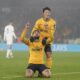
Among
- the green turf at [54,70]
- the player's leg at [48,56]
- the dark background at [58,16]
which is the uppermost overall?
the dark background at [58,16]

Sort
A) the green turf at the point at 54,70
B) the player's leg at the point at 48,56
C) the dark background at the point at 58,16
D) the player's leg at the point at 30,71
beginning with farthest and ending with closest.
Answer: the dark background at the point at 58,16, the player's leg at the point at 48,56, the green turf at the point at 54,70, the player's leg at the point at 30,71

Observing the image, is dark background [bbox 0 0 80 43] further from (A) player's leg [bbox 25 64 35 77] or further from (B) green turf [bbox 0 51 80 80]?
(A) player's leg [bbox 25 64 35 77]

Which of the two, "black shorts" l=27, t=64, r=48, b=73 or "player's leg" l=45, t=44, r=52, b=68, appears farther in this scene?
"player's leg" l=45, t=44, r=52, b=68

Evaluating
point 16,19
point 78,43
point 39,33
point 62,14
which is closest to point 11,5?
point 16,19

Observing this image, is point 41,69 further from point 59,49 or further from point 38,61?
point 59,49

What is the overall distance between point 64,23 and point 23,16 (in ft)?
14.5

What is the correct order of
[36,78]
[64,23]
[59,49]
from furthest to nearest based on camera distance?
[64,23], [59,49], [36,78]

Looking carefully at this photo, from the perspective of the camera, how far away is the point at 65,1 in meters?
49.4

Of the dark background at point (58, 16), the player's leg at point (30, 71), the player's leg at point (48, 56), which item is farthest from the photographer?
the dark background at point (58, 16)

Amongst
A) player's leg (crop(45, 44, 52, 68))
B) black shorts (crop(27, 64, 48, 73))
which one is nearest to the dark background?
player's leg (crop(45, 44, 52, 68))

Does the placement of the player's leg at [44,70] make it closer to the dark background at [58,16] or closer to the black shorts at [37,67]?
the black shorts at [37,67]

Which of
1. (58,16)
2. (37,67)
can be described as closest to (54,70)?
(37,67)

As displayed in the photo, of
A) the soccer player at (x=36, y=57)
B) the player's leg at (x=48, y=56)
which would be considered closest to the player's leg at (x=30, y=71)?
the soccer player at (x=36, y=57)

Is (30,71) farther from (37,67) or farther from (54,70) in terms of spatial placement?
(54,70)
